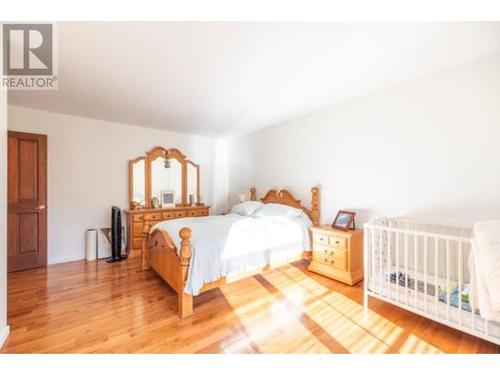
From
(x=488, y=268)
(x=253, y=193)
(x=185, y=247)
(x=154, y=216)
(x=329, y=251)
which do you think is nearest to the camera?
(x=488, y=268)

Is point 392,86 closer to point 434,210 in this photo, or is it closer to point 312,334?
point 434,210

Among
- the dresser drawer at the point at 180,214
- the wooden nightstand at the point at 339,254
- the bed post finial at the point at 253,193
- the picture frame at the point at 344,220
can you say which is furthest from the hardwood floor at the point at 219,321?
the bed post finial at the point at 253,193

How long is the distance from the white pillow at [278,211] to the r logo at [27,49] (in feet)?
9.50

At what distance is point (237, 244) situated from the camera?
2.37m

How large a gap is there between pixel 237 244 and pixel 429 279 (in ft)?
6.20

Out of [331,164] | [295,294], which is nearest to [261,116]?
[331,164]

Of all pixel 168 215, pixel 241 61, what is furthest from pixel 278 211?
pixel 241 61

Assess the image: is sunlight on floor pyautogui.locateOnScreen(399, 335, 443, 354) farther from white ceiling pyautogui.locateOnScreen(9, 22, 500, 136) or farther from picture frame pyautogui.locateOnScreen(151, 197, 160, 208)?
picture frame pyautogui.locateOnScreen(151, 197, 160, 208)

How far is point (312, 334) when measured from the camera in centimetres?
171

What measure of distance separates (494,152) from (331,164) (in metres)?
1.57

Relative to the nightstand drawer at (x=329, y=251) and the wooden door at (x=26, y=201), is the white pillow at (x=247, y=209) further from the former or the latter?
the wooden door at (x=26, y=201)

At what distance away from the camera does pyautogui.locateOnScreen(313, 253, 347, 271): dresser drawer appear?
Result: 2.62 metres

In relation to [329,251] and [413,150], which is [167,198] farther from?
[413,150]

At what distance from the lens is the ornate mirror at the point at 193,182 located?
4.52 m
